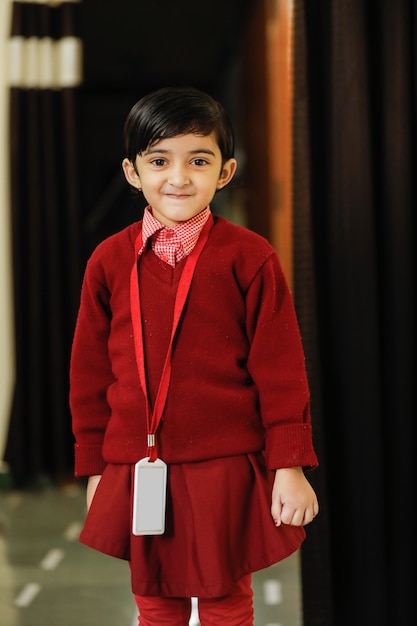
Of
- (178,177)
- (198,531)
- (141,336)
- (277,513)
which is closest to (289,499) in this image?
(277,513)

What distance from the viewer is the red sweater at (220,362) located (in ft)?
3.46

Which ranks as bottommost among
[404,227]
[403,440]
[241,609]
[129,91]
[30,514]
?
[30,514]

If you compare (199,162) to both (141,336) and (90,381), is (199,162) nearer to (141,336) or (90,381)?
(141,336)

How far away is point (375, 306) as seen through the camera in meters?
1.46

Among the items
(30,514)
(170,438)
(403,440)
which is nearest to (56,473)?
(30,514)

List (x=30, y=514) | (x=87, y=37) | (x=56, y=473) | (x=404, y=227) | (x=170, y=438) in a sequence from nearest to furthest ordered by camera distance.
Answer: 1. (x=170, y=438)
2. (x=404, y=227)
3. (x=30, y=514)
4. (x=56, y=473)
5. (x=87, y=37)

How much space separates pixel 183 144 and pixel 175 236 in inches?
5.0

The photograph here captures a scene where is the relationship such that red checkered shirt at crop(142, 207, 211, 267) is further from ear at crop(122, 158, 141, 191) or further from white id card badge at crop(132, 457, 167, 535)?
white id card badge at crop(132, 457, 167, 535)

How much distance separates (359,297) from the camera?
1.46 m

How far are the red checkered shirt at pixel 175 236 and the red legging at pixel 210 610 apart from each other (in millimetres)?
470

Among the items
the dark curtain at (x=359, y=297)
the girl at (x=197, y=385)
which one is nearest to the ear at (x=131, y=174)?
the girl at (x=197, y=385)

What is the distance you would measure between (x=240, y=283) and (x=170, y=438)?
231 mm

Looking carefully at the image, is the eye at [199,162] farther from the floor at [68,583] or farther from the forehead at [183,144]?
the floor at [68,583]

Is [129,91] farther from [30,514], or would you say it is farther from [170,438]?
[170,438]
